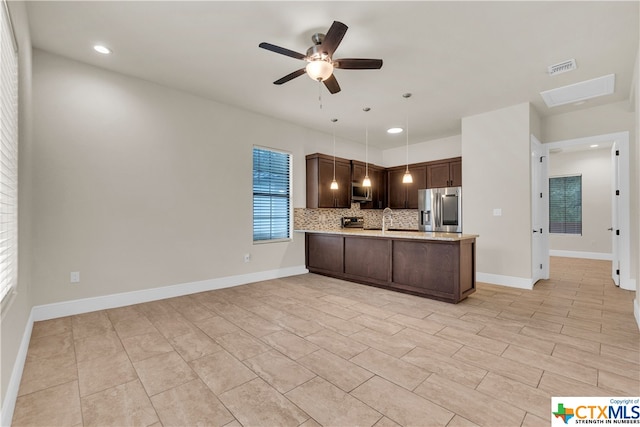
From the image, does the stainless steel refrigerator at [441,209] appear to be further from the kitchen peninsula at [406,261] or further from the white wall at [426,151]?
the kitchen peninsula at [406,261]

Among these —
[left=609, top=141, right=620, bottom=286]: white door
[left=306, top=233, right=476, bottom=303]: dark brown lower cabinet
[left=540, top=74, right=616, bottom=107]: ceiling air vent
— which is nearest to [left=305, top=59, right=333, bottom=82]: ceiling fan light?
[left=306, top=233, right=476, bottom=303]: dark brown lower cabinet

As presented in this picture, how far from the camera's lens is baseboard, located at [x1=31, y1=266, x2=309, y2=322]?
10.5 feet

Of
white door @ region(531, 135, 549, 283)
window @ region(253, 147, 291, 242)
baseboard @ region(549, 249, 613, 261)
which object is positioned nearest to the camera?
white door @ region(531, 135, 549, 283)

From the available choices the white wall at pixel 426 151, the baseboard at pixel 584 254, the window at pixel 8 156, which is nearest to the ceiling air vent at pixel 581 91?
the white wall at pixel 426 151

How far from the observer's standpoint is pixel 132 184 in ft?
12.2

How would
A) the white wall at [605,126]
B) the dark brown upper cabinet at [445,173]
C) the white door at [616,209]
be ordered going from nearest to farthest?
the white wall at [605,126], the white door at [616,209], the dark brown upper cabinet at [445,173]

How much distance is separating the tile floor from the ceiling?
2.86 metres

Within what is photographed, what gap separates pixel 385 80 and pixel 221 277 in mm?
3691

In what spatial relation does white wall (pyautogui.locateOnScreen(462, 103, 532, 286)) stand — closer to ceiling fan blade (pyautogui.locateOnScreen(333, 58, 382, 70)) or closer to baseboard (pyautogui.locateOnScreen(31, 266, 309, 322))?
ceiling fan blade (pyautogui.locateOnScreen(333, 58, 382, 70))

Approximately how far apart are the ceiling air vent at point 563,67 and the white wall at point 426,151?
2837mm

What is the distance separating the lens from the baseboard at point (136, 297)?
10.5 feet

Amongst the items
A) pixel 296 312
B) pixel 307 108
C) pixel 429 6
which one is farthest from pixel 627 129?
pixel 296 312

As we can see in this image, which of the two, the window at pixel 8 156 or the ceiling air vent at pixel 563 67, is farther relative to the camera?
the ceiling air vent at pixel 563 67

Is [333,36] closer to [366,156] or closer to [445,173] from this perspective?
[445,173]
